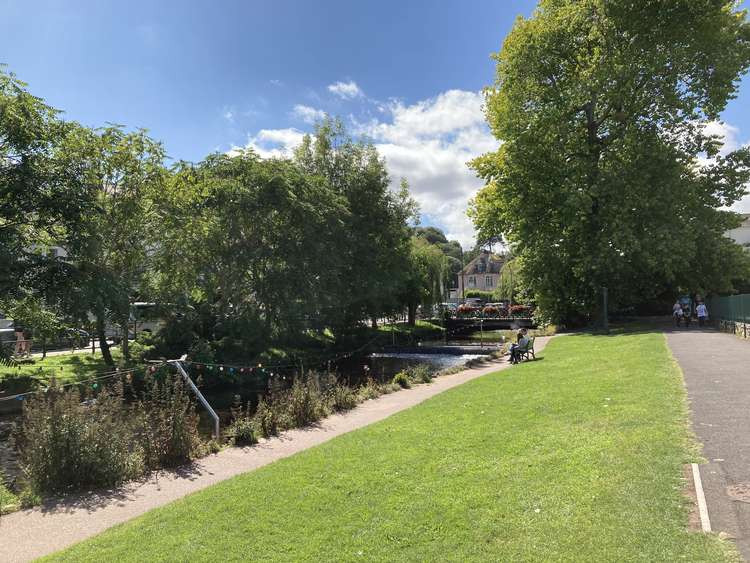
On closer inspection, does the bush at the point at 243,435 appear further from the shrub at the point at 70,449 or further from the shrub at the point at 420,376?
the shrub at the point at 420,376

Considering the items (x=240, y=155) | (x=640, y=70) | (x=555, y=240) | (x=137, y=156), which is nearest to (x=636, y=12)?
(x=640, y=70)

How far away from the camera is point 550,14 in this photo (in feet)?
99.1

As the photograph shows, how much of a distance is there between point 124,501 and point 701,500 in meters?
6.71

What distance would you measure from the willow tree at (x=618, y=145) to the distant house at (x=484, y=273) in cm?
6830

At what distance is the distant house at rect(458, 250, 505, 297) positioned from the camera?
101m

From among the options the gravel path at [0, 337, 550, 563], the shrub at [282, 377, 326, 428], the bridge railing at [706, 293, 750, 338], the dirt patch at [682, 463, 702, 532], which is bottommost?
the gravel path at [0, 337, 550, 563]

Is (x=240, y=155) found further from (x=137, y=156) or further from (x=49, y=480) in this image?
(x=49, y=480)

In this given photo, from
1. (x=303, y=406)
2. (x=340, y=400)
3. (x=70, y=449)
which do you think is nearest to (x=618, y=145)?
(x=340, y=400)

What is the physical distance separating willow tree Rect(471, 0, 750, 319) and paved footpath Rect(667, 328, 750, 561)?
14.7 meters

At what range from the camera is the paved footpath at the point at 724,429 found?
4.26 m

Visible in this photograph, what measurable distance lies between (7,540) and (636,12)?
109ft

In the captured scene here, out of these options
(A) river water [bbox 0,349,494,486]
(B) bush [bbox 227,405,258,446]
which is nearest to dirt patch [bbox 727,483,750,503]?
(B) bush [bbox 227,405,258,446]

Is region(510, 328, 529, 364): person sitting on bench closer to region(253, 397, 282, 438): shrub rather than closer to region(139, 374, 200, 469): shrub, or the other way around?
region(253, 397, 282, 438): shrub

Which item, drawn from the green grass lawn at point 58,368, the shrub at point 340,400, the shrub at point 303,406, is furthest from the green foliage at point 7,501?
the green grass lawn at point 58,368
